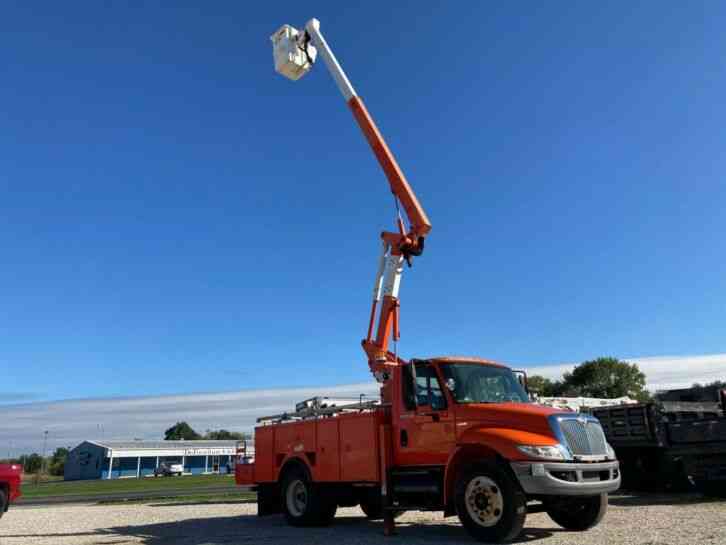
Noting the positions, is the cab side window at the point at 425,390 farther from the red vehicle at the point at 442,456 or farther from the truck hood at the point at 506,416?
the truck hood at the point at 506,416

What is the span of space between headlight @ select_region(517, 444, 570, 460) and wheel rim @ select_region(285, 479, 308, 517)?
5432mm

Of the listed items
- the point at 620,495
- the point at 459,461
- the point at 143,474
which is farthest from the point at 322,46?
the point at 143,474

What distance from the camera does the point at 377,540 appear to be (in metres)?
9.87

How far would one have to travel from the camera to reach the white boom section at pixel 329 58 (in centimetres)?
1875

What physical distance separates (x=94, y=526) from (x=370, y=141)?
11.9 meters

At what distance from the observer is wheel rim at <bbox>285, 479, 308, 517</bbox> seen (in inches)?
499

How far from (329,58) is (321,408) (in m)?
11.0

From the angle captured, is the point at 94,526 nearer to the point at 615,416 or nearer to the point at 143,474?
the point at 615,416

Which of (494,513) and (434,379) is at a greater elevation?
(434,379)

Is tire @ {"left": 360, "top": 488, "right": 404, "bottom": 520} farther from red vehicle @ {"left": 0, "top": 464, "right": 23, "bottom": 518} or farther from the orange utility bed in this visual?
red vehicle @ {"left": 0, "top": 464, "right": 23, "bottom": 518}

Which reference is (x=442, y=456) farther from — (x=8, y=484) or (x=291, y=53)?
(x=291, y=53)

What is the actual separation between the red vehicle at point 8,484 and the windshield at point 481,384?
35.4 feet

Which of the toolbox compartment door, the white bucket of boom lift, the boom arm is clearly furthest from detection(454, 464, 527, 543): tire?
the white bucket of boom lift

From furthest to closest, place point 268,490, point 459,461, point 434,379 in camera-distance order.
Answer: point 268,490 → point 434,379 → point 459,461
